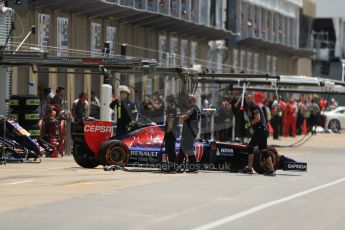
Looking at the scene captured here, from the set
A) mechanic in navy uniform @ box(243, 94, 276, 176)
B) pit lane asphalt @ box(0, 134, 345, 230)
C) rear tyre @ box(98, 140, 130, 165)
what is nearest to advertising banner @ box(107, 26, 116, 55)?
pit lane asphalt @ box(0, 134, 345, 230)

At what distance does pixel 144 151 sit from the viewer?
67.5 feet

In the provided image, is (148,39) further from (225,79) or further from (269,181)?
(269,181)

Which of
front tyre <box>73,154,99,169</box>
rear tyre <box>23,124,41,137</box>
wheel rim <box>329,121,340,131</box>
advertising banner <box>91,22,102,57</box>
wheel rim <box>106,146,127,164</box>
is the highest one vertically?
advertising banner <box>91,22,102,57</box>

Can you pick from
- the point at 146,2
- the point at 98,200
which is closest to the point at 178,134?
the point at 98,200

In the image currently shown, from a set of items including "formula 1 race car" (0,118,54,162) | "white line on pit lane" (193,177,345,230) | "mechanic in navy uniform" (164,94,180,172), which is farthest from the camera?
"formula 1 race car" (0,118,54,162)

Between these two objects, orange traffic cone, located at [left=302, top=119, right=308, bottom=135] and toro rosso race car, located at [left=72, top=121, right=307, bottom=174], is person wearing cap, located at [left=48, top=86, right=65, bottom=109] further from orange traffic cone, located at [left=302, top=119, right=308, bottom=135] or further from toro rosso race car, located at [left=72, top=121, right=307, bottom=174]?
orange traffic cone, located at [left=302, top=119, right=308, bottom=135]

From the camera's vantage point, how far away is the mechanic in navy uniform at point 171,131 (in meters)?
20.0

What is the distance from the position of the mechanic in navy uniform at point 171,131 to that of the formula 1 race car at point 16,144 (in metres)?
3.81

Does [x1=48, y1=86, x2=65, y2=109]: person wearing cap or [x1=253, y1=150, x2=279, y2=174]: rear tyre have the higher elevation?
[x1=48, y1=86, x2=65, y2=109]: person wearing cap

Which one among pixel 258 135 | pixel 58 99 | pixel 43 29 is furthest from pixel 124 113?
pixel 43 29

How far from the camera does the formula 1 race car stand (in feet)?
72.5

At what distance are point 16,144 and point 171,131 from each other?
416cm

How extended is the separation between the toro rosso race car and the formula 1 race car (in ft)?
5.97

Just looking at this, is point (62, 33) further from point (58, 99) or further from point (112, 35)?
point (58, 99)
